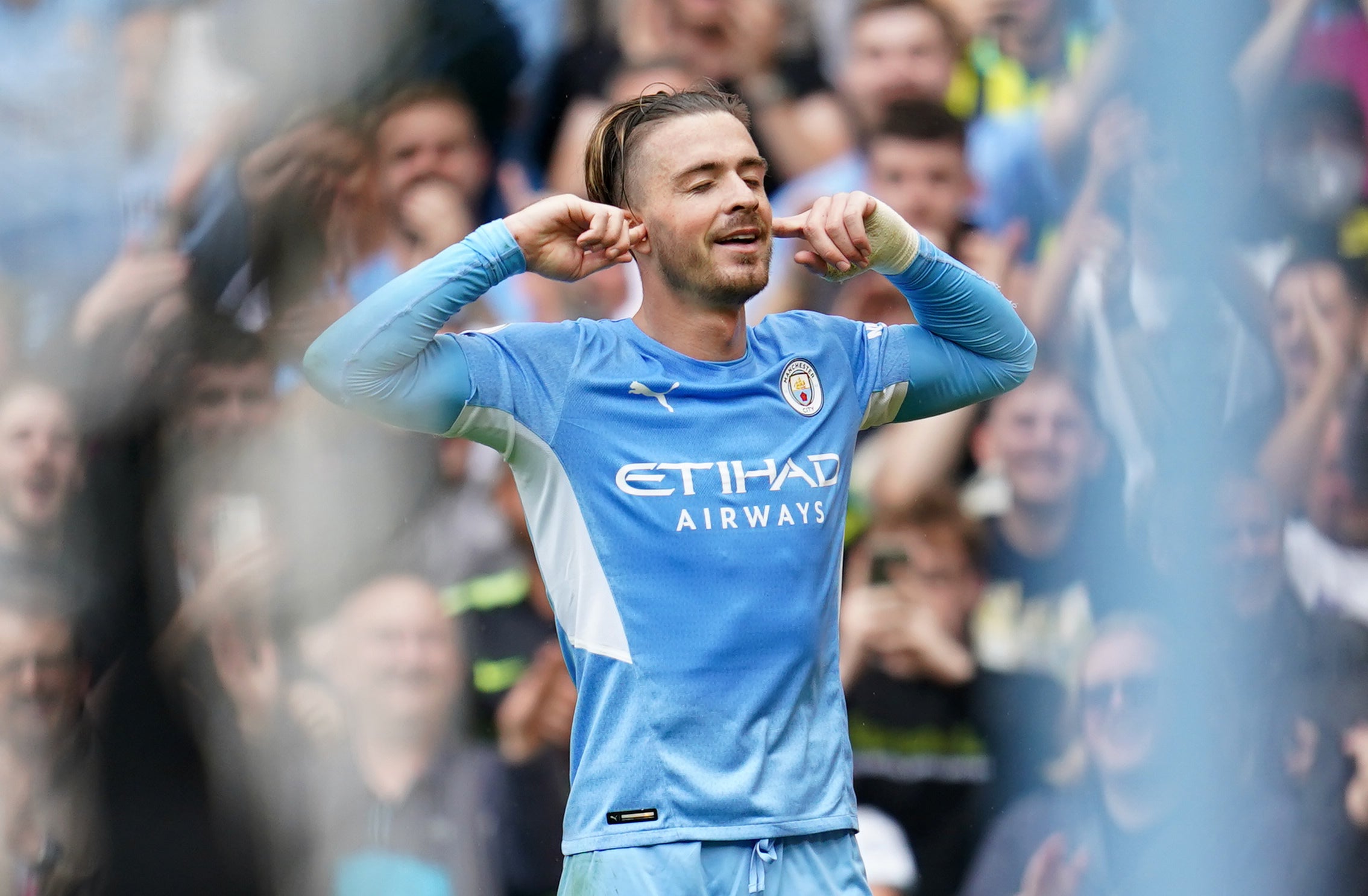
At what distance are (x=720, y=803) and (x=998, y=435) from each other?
81.7 inches

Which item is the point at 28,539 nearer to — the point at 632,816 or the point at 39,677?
the point at 39,677

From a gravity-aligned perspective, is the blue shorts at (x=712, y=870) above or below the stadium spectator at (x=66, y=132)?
below

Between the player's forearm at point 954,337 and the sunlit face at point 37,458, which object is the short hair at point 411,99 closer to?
the sunlit face at point 37,458

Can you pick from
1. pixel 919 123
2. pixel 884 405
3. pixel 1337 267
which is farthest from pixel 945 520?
pixel 884 405

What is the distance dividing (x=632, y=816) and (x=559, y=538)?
0.40m

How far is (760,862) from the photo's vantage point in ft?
6.77

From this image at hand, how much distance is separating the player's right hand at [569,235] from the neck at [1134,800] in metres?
2.31

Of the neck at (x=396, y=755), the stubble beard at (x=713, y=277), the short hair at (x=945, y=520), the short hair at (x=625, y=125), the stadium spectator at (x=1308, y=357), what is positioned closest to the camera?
the stubble beard at (x=713, y=277)

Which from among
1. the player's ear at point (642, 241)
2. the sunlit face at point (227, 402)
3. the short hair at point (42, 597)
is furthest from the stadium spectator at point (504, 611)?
the player's ear at point (642, 241)

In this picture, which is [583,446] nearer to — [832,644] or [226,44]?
[832,644]

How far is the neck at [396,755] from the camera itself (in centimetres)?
379

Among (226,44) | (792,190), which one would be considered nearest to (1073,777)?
(792,190)

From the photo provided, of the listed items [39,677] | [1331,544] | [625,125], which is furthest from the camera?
[1331,544]

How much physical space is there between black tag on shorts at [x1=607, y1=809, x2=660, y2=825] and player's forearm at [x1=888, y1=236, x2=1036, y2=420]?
80 centimetres
